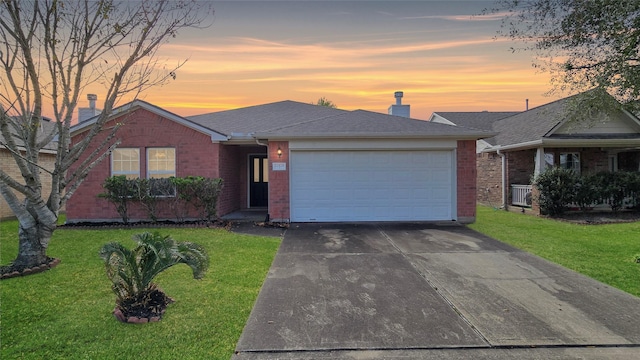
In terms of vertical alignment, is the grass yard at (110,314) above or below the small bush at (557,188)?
below

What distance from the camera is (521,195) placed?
46.5ft

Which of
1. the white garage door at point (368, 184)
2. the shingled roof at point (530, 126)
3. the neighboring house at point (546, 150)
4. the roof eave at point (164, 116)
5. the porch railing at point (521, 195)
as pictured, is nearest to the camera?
the white garage door at point (368, 184)

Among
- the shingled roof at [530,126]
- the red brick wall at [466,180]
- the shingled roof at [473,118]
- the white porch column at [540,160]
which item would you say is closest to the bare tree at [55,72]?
the red brick wall at [466,180]

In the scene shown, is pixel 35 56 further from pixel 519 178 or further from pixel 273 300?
pixel 519 178

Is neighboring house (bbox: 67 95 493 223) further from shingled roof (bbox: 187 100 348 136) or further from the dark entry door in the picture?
the dark entry door

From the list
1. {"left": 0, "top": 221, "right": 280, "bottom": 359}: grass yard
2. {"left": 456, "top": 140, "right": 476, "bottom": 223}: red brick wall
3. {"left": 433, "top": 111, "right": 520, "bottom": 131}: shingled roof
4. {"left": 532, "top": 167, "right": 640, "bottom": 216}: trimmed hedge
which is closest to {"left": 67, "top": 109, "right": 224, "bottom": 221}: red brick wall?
{"left": 0, "top": 221, "right": 280, "bottom": 359}: grass yard

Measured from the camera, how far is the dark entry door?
13953 mm

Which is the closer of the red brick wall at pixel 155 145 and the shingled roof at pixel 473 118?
the red brick wall at pixel 155 145

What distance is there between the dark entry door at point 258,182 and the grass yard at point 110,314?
7131 mm

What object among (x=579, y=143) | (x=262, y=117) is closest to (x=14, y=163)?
(x=262, y=117)

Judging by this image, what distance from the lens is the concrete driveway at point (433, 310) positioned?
3.38m

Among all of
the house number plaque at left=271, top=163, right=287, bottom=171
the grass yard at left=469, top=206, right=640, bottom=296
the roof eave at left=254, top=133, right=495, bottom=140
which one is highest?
the roof eave at left=254, top=133, right=495, bottom=140

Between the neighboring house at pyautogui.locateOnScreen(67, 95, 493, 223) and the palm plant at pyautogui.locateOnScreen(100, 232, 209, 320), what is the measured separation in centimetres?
667

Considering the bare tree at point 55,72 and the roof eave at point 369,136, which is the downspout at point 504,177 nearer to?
the roof eave at point 369,136
